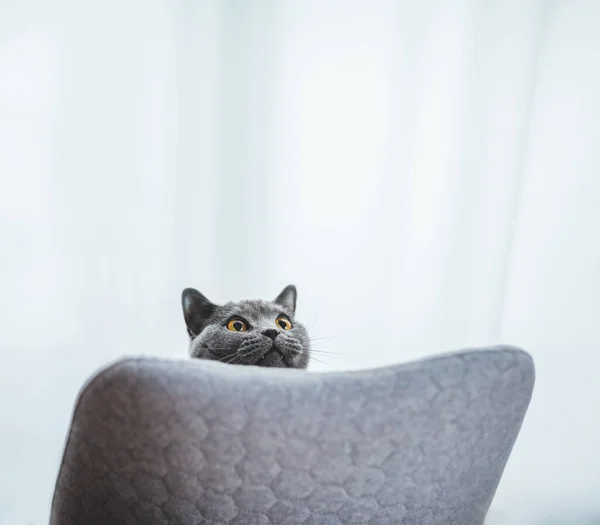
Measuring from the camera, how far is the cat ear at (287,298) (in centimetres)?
109

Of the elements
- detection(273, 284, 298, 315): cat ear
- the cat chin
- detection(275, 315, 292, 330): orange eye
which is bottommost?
the cat chin

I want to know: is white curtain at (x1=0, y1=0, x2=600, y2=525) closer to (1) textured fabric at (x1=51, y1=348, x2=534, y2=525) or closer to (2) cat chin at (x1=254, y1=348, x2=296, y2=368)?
(2) cat chin at (x1=254, y1=348, x2=296, y2=368)

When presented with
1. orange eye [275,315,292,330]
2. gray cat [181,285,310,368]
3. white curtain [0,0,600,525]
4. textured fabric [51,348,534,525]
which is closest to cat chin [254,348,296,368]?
gray cat [181,285,310,368]

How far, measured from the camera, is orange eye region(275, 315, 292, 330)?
96 cm

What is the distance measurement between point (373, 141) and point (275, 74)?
0.28 metres

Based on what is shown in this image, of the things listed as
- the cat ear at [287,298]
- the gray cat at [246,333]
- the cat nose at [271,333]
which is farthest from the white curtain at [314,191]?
the cat nose at [271,333]

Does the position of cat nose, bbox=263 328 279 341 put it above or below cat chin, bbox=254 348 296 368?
above

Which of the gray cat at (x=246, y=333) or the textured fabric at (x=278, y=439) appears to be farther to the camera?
the gray cat at (x=246, y=333)

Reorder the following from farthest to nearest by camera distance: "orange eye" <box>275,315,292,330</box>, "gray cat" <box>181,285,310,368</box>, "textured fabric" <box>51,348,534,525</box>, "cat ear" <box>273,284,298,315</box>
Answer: "cat ear" <box>273,284,298,315</box>, "orange eye" <box>275,315,292,330</box>, "gray cat" <box>181,285,310,368</box>, "textured fabric" <box>51,348,534,525</box>

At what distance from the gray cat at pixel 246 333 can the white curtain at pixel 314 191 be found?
39 centimetres

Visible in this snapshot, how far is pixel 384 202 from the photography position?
1.31 meters

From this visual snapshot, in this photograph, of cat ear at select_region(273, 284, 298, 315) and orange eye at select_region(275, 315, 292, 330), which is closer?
orange eye at select_region(275, 315, 292, 330)

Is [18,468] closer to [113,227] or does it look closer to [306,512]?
[113,227]

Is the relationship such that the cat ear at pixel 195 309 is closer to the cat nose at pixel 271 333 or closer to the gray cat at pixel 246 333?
the gray cat at pixel 246 333
